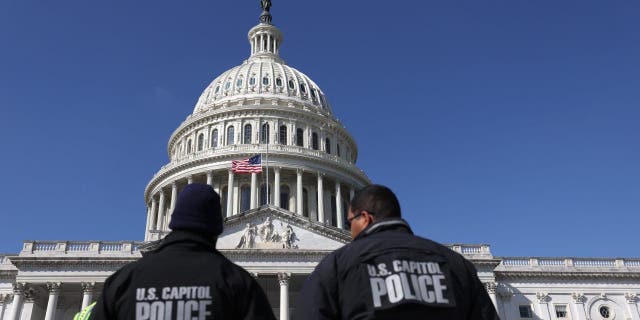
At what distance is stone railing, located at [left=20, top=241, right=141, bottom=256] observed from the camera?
45562mm

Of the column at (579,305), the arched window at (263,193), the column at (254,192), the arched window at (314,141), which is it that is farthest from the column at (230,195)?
the column at (579,305)

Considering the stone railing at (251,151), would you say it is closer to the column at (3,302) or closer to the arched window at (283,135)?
the arched window at (283,135)

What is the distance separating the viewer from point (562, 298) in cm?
5056

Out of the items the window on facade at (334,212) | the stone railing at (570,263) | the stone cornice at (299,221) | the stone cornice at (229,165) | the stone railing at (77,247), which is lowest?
the stone railing at (570,263)

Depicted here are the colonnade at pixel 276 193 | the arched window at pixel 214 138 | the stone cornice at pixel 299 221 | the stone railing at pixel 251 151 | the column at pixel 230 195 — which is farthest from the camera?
the arched window at pixel 214 138

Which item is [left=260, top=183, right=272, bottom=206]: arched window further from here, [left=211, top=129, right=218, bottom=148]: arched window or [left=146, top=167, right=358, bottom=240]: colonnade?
[left=211, top=129, right=218, bottom=148]: arched window

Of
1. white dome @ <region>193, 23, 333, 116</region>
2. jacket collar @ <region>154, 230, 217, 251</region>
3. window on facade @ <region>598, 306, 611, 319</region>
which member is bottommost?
jacket collar @ <region>154, 230, 217, 251</region>

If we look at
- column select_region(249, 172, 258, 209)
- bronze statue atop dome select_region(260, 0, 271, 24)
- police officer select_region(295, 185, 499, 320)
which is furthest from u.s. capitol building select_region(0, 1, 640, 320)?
police officer select_region(295, 185, 499, 320)

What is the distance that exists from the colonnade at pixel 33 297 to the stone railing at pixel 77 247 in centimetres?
251

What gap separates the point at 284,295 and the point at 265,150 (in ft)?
88.5

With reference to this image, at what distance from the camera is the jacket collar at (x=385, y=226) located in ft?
16.3

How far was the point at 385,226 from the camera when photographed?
4980 mm

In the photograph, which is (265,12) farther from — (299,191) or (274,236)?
(274,236)

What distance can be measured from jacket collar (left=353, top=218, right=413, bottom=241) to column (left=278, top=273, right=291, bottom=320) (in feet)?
128
